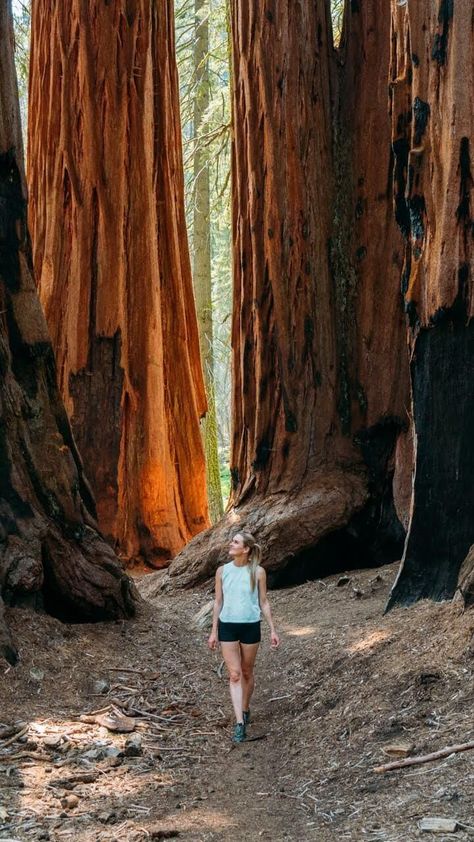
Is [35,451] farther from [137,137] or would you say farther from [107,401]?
[137,137]

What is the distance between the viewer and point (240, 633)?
245 inches

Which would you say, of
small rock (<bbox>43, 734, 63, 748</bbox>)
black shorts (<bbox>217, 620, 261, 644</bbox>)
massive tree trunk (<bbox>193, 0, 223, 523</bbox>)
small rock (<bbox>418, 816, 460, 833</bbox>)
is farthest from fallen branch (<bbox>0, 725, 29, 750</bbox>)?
massive tree trunk (<bbox>193, 0, 223, 523</bbox>)

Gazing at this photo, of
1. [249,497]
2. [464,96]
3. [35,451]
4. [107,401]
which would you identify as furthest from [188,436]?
[464,96]

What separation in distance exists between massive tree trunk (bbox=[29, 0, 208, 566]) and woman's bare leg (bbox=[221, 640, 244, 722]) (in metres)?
5.71

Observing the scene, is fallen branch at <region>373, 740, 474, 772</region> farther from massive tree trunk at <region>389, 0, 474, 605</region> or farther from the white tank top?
massive tree trunk at <region>389, 0, 474, 605</region>

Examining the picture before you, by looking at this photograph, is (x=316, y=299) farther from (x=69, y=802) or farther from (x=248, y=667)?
(x=69, y=802)

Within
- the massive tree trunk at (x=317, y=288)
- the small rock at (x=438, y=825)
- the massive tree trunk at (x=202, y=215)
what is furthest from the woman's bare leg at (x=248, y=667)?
the massive tree trunk at (x=202, y=215)

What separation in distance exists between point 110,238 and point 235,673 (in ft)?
22.6

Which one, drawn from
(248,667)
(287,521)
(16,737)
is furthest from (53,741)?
(287,521)

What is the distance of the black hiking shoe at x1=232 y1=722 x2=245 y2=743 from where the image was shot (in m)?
5.74

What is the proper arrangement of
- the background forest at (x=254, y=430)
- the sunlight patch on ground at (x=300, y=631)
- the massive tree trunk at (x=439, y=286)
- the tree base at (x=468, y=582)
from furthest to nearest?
1. the sunlight patch on ground at (x=300, y=631)
2. the massive tree trunk at (x=439, y=286)
3. the tree base at (x=468, y=582)
4. the background forest at (x=254, y=430)

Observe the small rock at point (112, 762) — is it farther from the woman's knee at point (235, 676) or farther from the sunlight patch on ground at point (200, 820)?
the woman's knee at point (235, 676)

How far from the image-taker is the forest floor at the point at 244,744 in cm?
425

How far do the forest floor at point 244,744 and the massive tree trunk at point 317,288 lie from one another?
2290 millimetres
